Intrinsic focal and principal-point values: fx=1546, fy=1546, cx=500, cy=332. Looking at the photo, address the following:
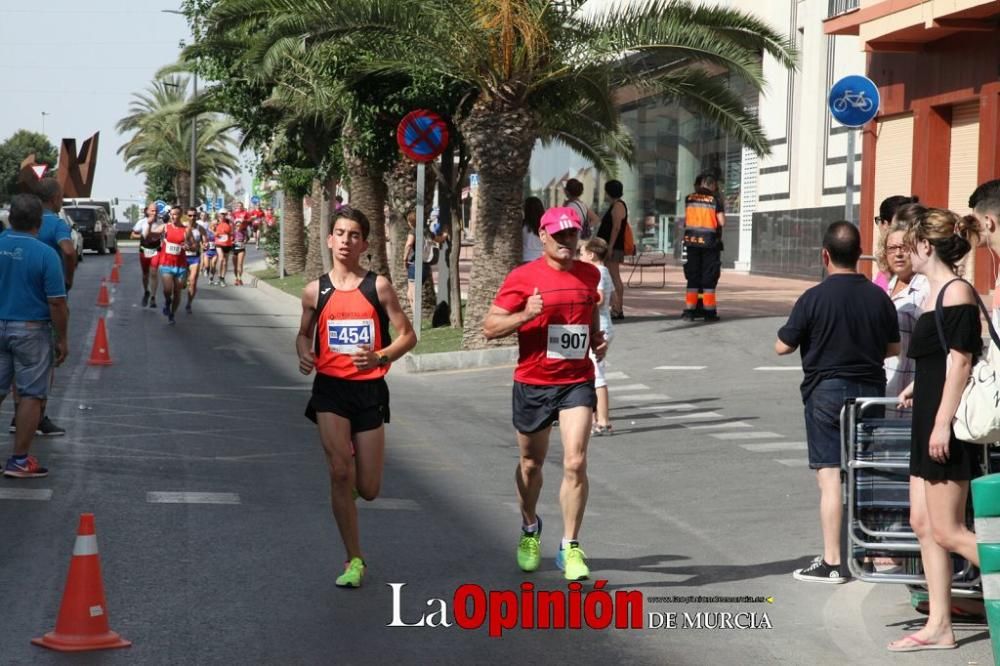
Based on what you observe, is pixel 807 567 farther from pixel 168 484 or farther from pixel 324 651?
pixel 168 484

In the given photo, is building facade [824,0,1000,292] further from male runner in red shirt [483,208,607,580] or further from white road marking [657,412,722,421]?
male runner in red shirt [483,208,607,580]

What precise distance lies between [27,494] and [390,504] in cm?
229

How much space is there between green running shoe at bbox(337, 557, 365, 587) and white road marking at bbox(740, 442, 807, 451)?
602cm

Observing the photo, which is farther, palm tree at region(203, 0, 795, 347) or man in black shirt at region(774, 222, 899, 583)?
palm tree at region(203, 0, 795, 347)

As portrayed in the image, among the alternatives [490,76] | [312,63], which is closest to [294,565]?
[490,76]

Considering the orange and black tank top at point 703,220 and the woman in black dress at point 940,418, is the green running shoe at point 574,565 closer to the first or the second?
the woman in black dress at point 940,418

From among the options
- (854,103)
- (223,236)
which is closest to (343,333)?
(854,103)

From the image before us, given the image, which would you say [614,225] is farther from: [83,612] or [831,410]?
[83,612]

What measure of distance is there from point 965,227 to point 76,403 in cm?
1028

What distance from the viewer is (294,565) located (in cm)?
786

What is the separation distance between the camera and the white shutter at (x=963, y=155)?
935 inches

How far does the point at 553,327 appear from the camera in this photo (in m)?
7.84

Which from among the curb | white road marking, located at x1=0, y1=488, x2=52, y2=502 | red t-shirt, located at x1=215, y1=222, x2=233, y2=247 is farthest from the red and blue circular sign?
red t-shirt, located at x1=215, y1=222, x2=233, y2=247

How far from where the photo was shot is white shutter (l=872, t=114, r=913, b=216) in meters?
25.9
